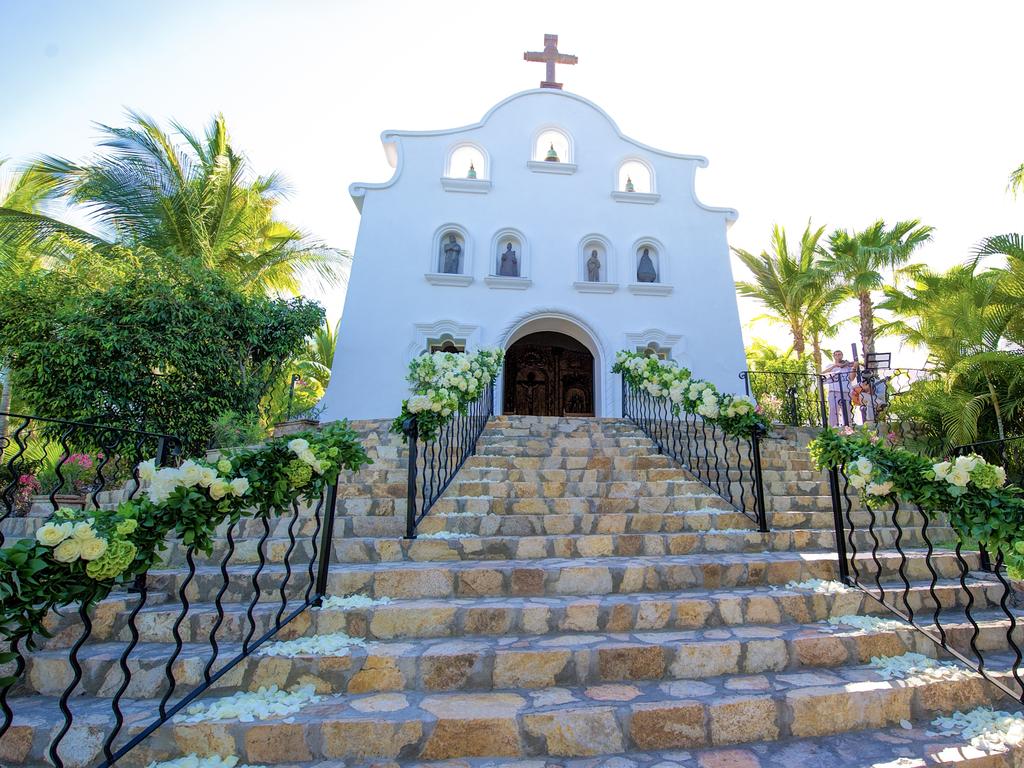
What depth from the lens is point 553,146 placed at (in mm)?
12844

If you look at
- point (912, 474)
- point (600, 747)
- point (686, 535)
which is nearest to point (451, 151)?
point (686, 535)

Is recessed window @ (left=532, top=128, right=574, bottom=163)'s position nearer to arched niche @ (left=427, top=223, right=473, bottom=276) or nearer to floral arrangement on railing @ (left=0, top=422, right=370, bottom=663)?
arched niche @ (left=427, top=223, right=473, bottom=276)

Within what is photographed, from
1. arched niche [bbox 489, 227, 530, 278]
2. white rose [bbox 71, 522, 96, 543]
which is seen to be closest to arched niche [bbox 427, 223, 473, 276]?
arched niche [bbox 489, 227, 530, 278]

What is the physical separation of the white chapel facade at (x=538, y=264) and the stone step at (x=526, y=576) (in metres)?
6.70

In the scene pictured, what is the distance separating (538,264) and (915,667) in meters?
9.66

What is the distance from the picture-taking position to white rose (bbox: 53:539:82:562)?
74.4 inches

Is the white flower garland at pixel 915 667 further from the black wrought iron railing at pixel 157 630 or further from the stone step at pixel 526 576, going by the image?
the black wrought iron railing at pixel 157 630

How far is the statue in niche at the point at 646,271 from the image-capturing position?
1196 cm

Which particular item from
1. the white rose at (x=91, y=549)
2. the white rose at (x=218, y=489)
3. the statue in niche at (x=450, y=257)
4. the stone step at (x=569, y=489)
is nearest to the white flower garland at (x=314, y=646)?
the white rose at (x=218, y=489)

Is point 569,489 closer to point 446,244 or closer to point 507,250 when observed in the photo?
point 507,250

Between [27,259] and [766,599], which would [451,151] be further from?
[766,599]

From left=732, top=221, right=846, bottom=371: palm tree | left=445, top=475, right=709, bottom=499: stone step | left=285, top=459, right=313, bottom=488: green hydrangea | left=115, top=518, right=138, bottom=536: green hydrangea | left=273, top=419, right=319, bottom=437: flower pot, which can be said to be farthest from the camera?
left=732, top=221, right=846, bottom=371: palm tree

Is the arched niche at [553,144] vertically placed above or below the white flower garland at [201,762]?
above

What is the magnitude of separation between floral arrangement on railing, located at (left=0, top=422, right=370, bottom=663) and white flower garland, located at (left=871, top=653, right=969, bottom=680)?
3358 mm
